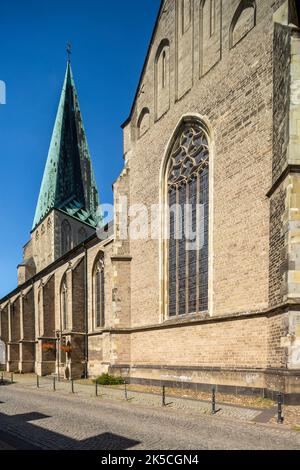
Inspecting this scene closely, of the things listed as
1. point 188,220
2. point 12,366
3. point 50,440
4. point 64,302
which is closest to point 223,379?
point 188,220

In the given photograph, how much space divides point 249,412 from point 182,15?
1617 centimetres

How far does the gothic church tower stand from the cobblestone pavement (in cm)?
3068

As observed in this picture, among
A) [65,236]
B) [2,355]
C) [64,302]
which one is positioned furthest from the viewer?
[65,236]

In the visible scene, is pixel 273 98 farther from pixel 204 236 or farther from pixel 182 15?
pixel 182 15

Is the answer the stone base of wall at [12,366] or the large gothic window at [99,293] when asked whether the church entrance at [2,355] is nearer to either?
the stone base of wall at [12,366]

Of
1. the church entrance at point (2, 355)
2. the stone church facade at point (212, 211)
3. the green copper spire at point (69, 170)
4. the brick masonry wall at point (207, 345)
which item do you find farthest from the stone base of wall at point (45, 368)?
the green copper spire at point (69, 170)

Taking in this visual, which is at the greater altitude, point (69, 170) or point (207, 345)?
point (69, 170)

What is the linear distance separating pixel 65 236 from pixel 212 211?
29443 millimetres

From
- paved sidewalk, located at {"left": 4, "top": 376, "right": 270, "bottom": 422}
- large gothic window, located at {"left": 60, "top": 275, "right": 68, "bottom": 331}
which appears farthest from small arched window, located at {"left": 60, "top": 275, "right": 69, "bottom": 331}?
paved sidewalk, located at {"left": 4, "top": 376, "right": 270, "bottom": 422}

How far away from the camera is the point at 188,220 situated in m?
15.9

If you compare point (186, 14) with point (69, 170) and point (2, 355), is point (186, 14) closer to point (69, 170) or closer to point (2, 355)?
point (69, 170)

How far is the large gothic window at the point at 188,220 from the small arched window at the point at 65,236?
25.9 meters

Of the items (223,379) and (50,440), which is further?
(223,379)

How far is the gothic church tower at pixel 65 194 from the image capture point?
135 ft
